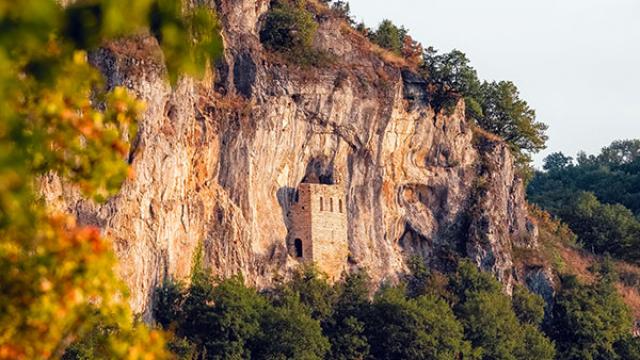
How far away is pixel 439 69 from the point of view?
68125mm

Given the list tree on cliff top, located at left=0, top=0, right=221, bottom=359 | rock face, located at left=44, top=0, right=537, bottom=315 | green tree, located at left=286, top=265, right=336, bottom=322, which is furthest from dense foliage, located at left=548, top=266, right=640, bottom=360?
tree on cliff top, located at left=0, top=0, right=221, bottom=359

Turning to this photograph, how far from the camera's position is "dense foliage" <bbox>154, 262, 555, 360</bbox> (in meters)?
Answer: 50.7

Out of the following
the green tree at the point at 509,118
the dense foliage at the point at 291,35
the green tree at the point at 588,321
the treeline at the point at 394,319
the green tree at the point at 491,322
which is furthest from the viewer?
the green tree at the point at 509,118

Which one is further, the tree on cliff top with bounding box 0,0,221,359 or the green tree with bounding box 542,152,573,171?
the green tree with bounding box 542,152,573,171

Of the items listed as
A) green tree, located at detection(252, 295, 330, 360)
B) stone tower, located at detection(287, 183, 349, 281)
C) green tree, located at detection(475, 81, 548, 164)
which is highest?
green tree, located at detection(475, 81, 548, 164)

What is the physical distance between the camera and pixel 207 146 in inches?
2104

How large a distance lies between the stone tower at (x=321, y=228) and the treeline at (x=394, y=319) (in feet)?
3.37

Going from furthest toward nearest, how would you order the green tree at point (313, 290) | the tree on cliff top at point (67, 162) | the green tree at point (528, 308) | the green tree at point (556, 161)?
1. the green tree at point (556, 161)
2. the green tree at point (528, 308)
3. the green tree at point (313, 290)
4. the tree on cliff top at point (67, 162)

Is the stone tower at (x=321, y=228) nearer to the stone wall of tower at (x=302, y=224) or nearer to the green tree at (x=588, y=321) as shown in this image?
the stone wall of tower at (x=302, y=224)

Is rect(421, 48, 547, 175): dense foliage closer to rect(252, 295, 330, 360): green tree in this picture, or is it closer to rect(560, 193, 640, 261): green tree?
rect(560, 193, 640, 261): green tree

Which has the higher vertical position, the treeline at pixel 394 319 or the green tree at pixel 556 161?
the green tree at pixel 556 161

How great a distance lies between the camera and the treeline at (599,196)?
80062 mm

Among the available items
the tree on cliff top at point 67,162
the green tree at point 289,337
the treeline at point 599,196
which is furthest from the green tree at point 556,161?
the tree on cliff top at point 67,162

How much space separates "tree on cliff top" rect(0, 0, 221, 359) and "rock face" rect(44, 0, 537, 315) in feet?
105
